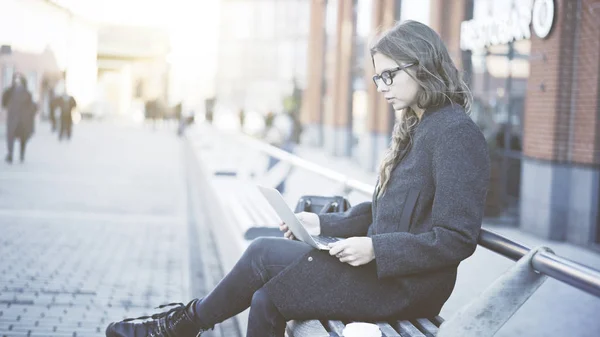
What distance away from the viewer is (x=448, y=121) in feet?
9.23

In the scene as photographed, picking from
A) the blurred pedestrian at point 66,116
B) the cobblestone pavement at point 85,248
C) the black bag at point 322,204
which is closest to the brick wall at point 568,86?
the cobblestone pavement at point 85,248

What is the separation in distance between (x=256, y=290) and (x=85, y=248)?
16.6 feet

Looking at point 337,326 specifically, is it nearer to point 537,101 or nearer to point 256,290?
point 256,290

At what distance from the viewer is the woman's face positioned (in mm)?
2916

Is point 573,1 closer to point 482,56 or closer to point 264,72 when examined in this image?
point 482,56

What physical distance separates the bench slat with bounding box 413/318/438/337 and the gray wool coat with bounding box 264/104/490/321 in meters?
0.03

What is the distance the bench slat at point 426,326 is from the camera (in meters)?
2.78

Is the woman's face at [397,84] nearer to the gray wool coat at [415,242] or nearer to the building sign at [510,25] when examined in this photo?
the gray wool coat at [415,242]

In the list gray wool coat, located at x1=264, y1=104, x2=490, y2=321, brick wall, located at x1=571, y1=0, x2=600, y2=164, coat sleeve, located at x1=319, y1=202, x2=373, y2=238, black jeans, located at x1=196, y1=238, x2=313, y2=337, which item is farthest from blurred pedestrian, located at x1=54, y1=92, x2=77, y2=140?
gray wool coat, located at x1=264, y1=104, x2=490, y2=321

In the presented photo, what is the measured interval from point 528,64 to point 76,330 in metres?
9.20

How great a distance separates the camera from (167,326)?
3.28 m

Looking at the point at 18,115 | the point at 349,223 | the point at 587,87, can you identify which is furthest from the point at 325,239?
the point at 18,115

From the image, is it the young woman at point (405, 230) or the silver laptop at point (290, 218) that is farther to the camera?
the silver laptop at point (290, 218)

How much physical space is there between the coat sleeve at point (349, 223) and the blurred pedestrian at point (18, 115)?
14.8 metres
